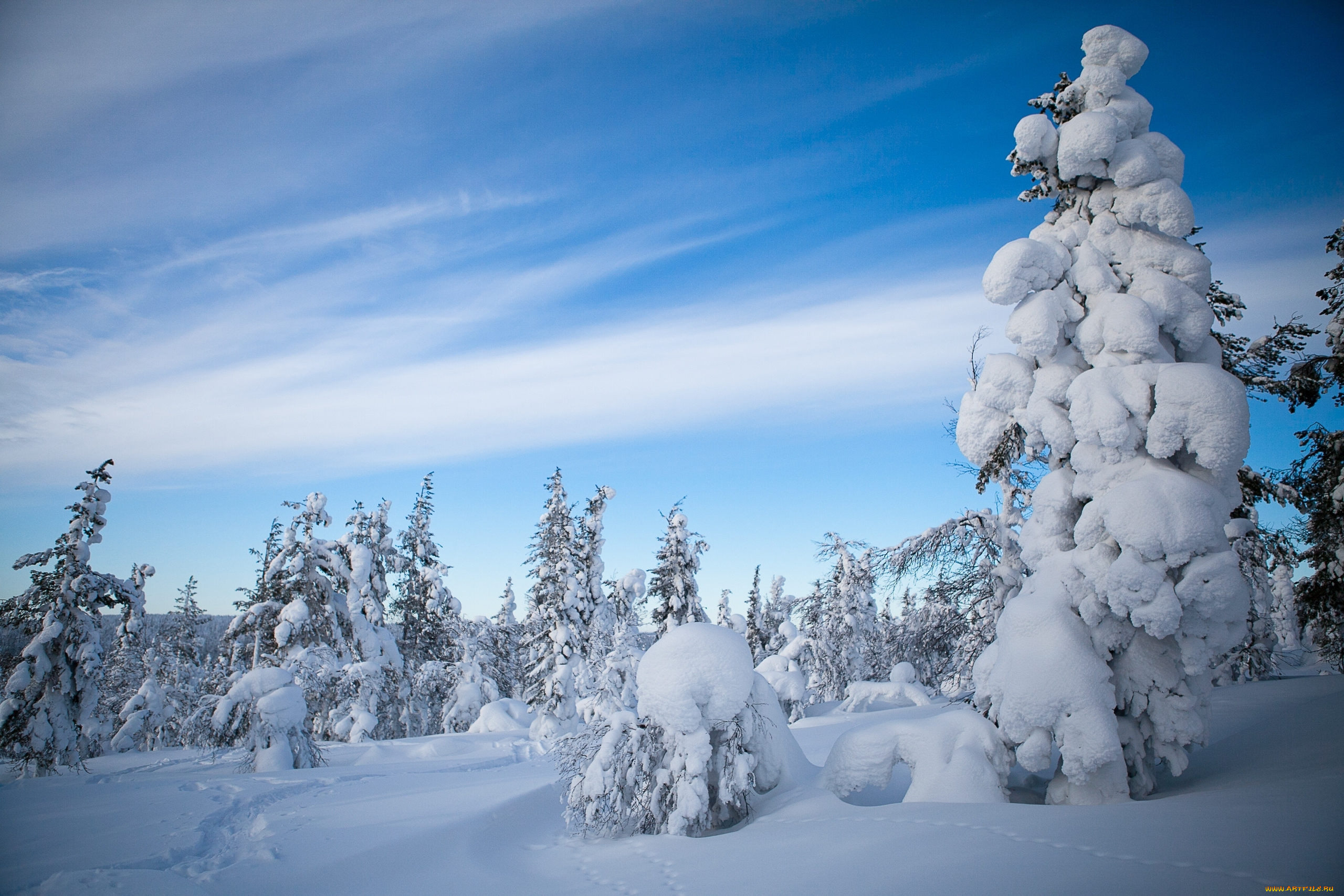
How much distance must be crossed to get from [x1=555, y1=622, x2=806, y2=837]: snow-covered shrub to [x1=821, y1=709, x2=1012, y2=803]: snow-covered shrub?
1.45 metres

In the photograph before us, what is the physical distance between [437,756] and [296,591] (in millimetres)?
7349

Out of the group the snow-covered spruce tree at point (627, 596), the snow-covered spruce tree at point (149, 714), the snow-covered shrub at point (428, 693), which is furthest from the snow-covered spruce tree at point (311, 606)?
the snow-covered spruce tree at point (149, 714)

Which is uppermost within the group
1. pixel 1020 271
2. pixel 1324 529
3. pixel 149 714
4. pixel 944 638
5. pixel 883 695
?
pixel 1020 271

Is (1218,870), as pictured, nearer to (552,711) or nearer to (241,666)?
(552,711)

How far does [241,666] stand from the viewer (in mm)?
26344

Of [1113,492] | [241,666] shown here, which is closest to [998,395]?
[1113,492]

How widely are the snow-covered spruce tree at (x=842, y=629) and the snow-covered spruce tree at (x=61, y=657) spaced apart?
28705mm

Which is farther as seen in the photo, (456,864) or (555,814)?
(555,814)

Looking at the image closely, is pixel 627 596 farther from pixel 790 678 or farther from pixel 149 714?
pixel 149 714

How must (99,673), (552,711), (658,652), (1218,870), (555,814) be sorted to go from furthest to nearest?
(552,711) → (99,673) → (555,814) → (658,652) → (1218,870)

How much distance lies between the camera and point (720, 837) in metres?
8.61

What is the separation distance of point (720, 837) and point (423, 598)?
26197 mm

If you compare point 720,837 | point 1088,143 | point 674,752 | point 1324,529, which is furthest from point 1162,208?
point 720,837

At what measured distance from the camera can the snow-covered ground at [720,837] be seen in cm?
523
